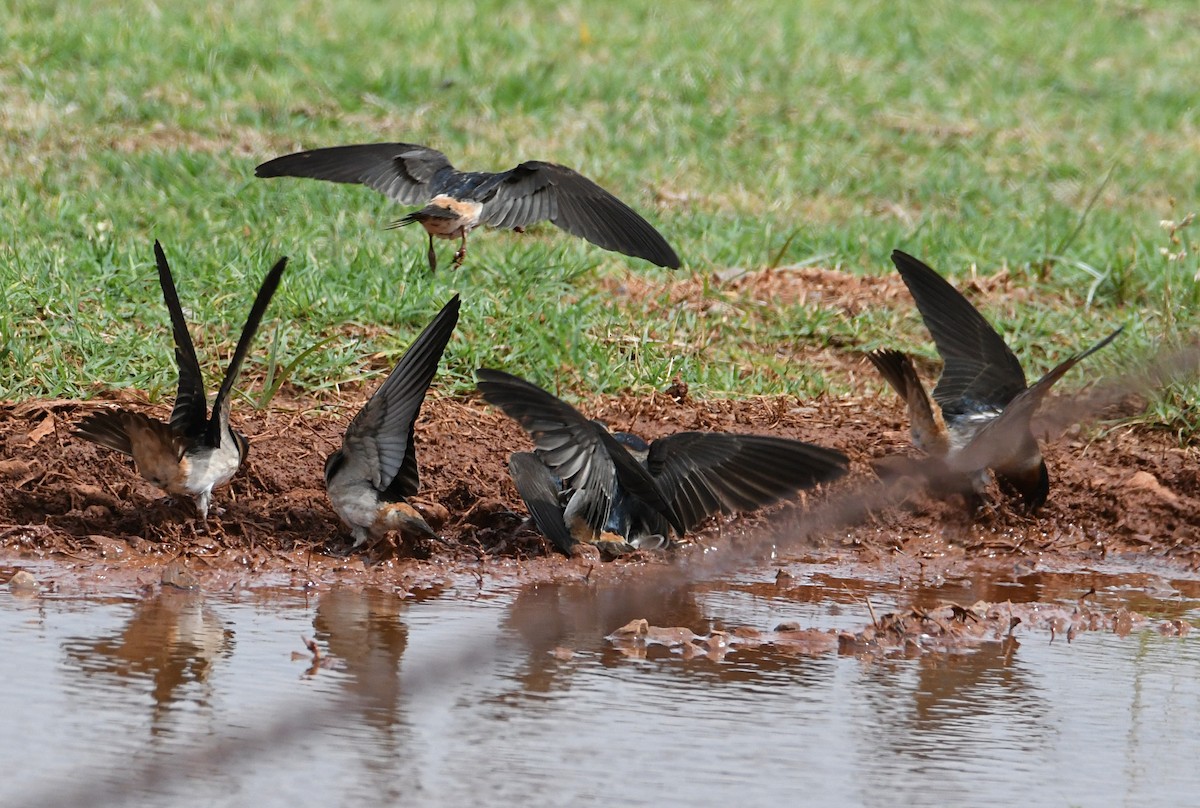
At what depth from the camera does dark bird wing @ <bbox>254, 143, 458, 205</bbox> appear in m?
5.68

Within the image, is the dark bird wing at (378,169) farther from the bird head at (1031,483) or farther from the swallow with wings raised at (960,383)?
the bird head at (1031,483)

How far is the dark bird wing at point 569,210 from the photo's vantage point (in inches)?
206

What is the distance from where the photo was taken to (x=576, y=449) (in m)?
5.27

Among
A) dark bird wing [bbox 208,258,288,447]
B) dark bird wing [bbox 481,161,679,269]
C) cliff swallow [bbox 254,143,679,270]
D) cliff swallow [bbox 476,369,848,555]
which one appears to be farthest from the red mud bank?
dark bird wing [bbox 481,161,679,269]

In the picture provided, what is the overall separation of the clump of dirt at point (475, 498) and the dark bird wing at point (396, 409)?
333 mm

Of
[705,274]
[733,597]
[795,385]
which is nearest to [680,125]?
[705,274]

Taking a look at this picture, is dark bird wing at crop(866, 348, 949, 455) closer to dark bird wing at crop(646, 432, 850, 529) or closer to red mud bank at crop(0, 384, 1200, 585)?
red mud bank at crop(0, 384, 1200, 585)

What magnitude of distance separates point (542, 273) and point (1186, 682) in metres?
3.57

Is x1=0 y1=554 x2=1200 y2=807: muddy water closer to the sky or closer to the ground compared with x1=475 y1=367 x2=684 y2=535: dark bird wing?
closer to the ground

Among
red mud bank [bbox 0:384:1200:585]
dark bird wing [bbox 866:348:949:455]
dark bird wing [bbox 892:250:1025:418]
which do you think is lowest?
red mud bank [bbox 0:384:1200:585]

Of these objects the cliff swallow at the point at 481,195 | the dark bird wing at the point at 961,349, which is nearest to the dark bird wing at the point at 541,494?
the cliff swallow at the point at 481,195

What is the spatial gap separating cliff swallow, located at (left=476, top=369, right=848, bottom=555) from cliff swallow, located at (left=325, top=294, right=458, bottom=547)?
10.1 inches

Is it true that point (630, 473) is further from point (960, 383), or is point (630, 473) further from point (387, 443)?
point (960, 383)

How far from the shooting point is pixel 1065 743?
13.0 feet
